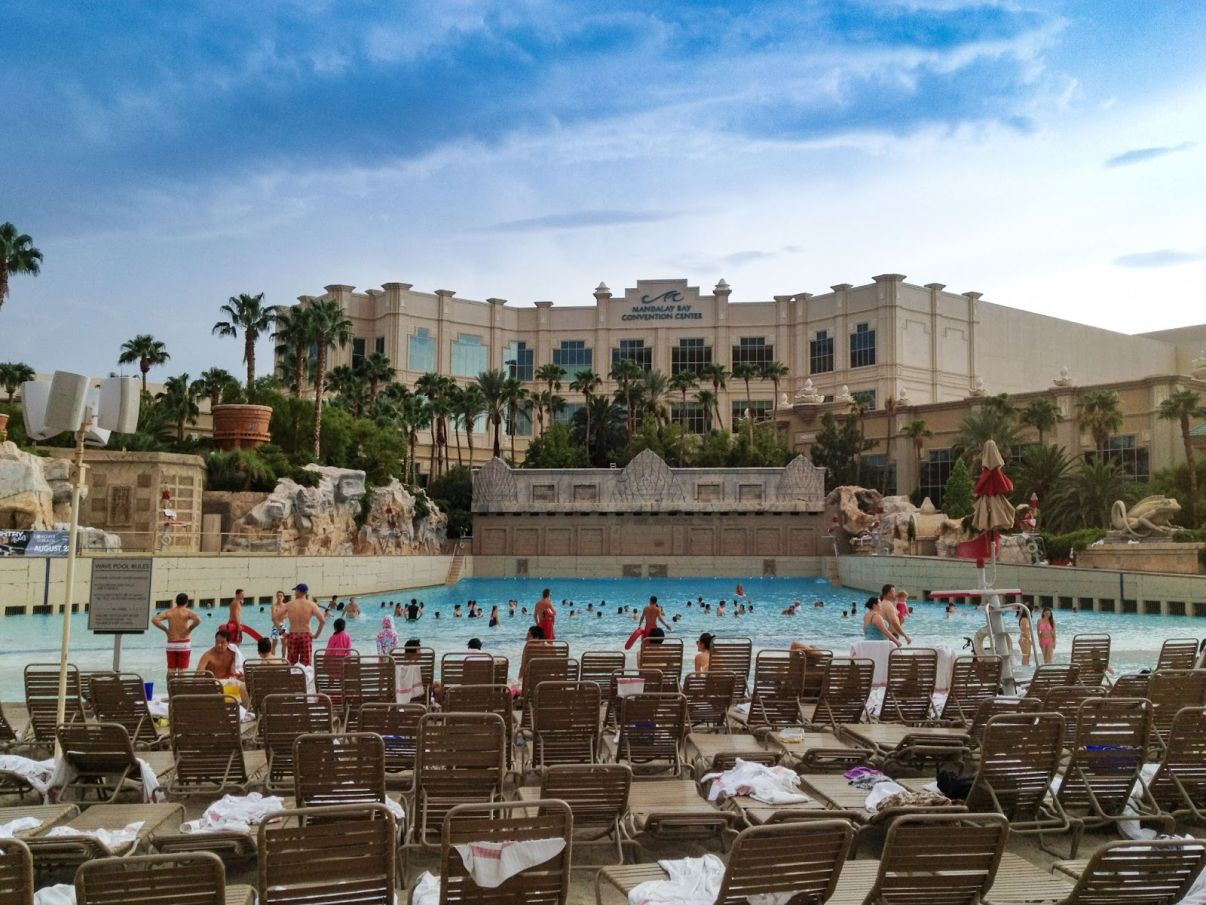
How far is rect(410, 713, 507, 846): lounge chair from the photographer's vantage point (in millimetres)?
6223

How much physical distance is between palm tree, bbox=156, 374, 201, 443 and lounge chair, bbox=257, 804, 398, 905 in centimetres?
6185

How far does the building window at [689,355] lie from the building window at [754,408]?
15.1ft

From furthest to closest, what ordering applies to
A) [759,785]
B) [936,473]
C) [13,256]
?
[936,473] → [13,256] → [759,785]

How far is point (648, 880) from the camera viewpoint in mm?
4965

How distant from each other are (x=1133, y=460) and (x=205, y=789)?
67304 mm

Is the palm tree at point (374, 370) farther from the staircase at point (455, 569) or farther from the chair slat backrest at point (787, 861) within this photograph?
the chair slat backrest at point (787, 861)

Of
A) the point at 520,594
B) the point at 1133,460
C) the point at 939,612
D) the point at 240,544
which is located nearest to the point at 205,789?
the point at 240,544

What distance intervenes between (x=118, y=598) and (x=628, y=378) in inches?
2792

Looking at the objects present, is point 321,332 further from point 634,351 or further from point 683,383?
point 634,351

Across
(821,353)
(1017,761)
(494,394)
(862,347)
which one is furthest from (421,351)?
(1017,761)

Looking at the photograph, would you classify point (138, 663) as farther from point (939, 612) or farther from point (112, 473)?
point (939, 612)

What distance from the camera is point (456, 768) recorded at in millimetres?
6285

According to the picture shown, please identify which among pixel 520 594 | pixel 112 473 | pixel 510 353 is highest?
pixel 510 353

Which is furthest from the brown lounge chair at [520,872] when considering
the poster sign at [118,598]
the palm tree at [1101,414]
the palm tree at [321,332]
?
the palm tree at [1101,414]
